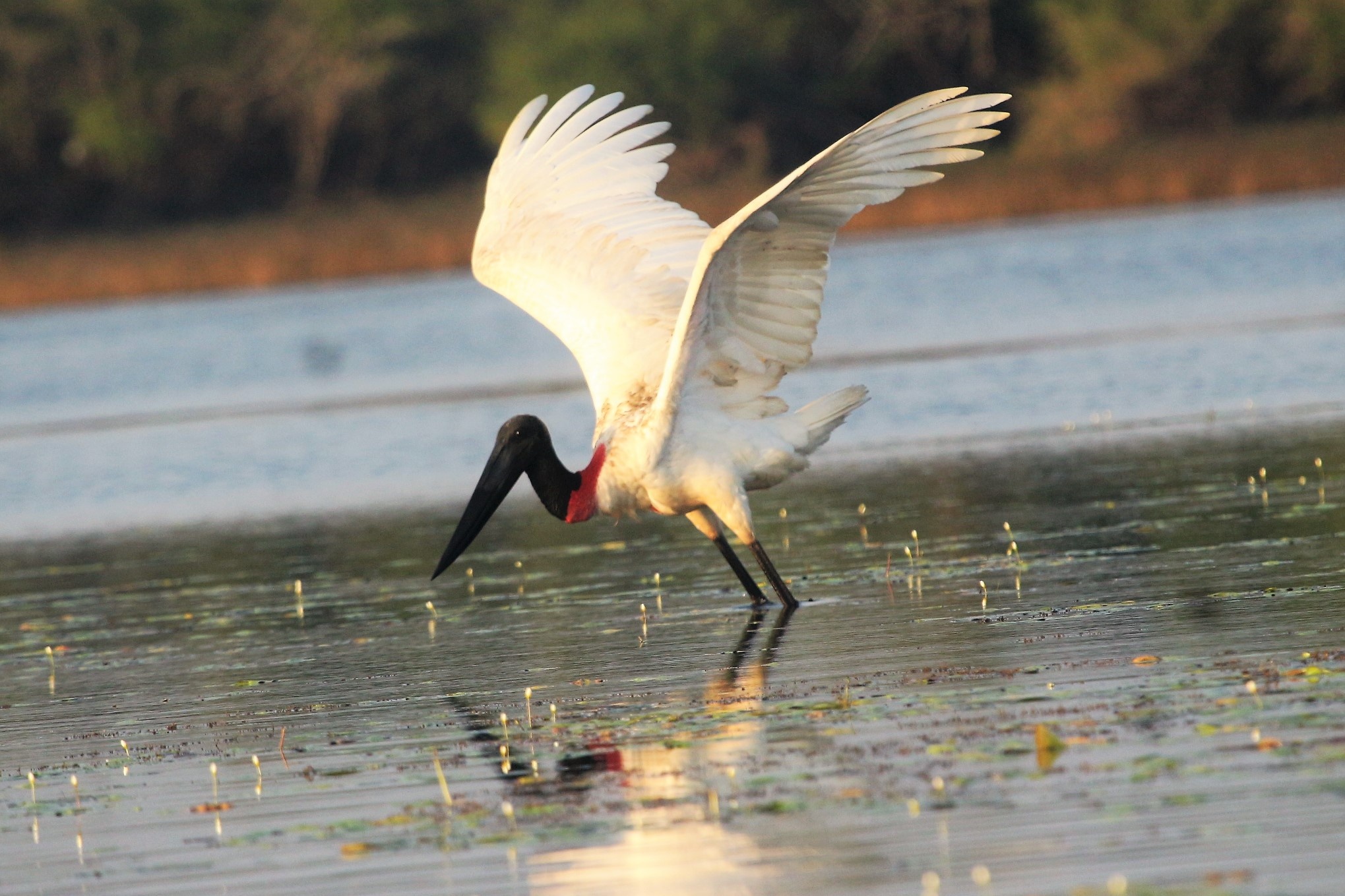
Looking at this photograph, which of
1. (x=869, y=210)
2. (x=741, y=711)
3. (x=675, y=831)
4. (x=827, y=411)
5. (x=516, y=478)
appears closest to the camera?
(x=675, y=831)

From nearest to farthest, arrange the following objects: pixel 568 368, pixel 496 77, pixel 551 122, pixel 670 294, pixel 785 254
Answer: pixel 785 254 < pixel 670 294 < pixel 551 122 < pixel 568 368 < pixel 496 77

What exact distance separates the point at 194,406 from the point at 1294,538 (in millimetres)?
15777

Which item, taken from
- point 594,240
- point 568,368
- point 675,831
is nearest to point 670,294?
point 594,240

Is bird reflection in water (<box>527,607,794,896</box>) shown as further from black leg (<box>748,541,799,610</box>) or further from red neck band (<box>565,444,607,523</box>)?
red neck band (<box>565,444,607,523</box>)

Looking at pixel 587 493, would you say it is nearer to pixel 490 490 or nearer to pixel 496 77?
pixel 490 490

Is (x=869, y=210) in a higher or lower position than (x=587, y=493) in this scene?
higher

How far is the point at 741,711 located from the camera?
6.63m

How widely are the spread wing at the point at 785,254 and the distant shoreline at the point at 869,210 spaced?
2535cm

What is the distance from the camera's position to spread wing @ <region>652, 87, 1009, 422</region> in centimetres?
776

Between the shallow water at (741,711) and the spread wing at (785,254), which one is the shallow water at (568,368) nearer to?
the shallow water at (741,711)

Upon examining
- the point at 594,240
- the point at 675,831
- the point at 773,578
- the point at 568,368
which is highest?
the point at 568,368

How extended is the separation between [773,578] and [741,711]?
2132mm

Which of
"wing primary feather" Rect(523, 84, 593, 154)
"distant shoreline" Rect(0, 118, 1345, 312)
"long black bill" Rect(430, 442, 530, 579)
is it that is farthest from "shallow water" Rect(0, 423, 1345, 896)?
"distant shoreline" Rect(0, 118, 1345, 312)

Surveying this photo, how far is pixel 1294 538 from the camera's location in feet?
29.3
